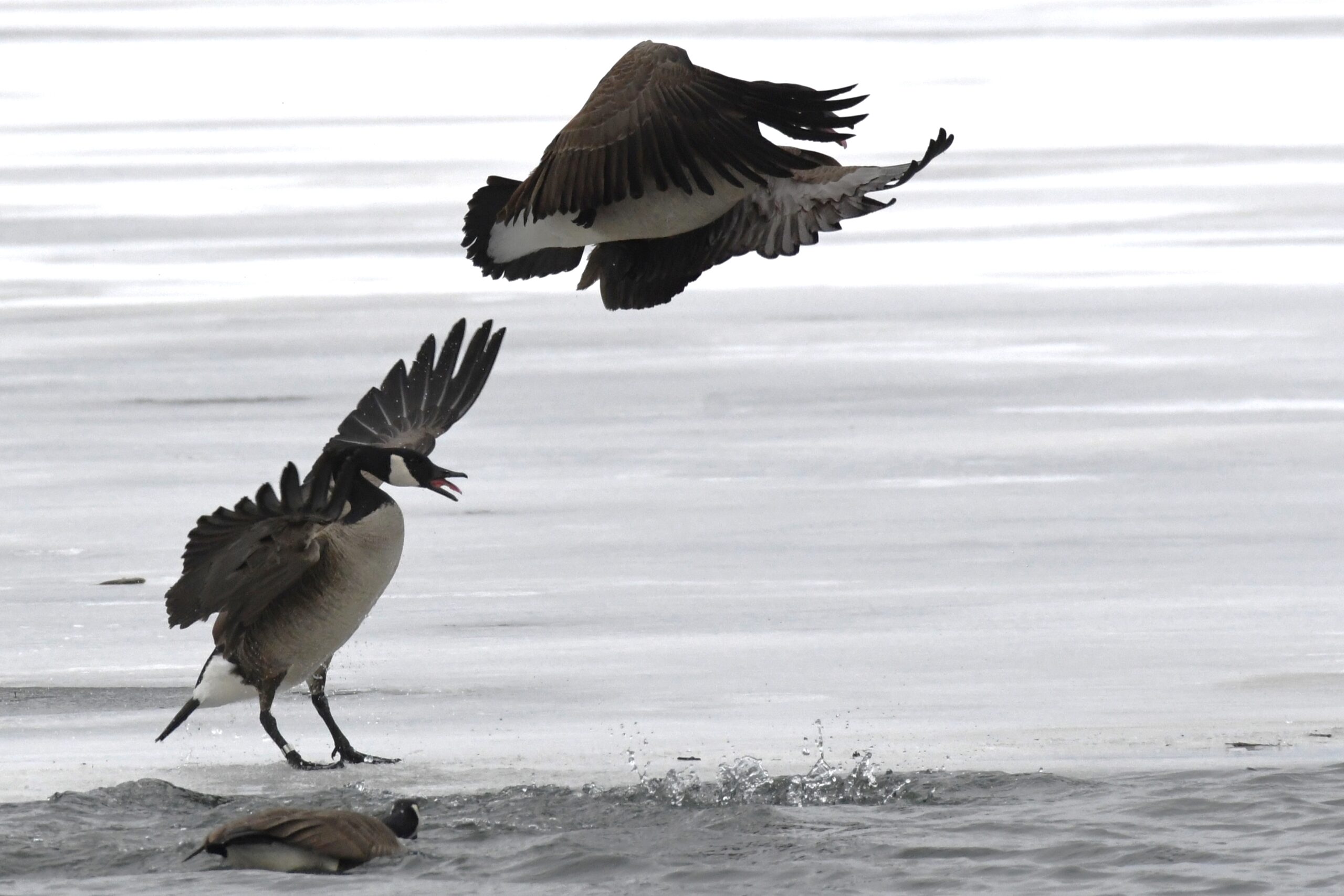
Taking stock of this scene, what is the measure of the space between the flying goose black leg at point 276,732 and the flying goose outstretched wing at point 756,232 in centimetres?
146

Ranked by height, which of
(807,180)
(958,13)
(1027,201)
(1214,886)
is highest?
(958,13)

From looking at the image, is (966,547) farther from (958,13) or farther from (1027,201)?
(958,13)

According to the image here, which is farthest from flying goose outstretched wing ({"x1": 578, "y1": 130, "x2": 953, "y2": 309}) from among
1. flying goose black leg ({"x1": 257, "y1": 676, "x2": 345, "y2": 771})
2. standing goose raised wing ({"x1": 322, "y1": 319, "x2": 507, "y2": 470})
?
flying goose black leg ({"x1": 257, "y1": 676, "x2": 345, "y2": 771})

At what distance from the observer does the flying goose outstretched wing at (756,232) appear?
6441 mm

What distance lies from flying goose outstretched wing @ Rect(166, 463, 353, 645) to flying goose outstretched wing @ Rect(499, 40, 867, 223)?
103 centimetres

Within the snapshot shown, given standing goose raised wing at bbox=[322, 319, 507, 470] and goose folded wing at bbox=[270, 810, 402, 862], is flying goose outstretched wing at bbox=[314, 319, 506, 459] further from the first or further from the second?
goose folded wing at bbox=[270, 810, 402, 862]

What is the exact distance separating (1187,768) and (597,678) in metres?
1.81

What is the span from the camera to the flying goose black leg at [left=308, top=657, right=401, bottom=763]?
21.0 ft

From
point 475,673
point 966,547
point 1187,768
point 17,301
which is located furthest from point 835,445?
point 17,301

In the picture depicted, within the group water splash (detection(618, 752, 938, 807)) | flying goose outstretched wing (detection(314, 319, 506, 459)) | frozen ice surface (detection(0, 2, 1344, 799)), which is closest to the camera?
water splash (detection(618, 752, 938, 807))

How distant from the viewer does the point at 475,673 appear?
7203 mm

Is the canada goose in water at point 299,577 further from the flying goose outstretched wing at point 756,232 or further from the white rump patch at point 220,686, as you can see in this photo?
the flying goose outstretched wing at point 756,232

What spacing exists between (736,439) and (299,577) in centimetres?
396

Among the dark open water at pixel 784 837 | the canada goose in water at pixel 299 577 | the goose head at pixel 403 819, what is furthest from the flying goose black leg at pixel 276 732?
the goose head at pixel 403 819
